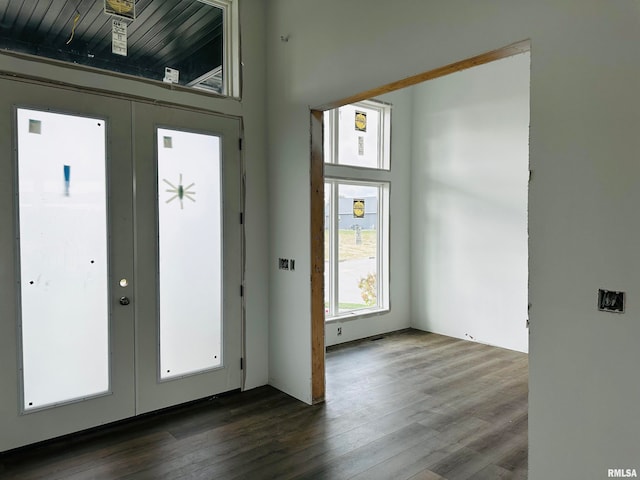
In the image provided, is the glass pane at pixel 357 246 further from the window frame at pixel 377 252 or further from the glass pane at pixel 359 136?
the glass pane at pixel 359 136

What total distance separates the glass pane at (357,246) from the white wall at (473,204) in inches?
27.4

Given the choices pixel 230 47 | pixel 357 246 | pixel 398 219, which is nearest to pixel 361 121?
pixel 398 219

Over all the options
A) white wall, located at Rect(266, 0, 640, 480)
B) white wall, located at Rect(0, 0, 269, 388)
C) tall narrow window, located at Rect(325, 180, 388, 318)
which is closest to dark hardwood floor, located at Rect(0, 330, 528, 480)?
white wall, located at Rect(0, 0, 269, 388)

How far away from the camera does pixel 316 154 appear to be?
3572 millimetres

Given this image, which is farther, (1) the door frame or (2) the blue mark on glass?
(1) the door frame

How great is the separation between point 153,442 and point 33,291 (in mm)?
1322

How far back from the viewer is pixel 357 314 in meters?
5.57

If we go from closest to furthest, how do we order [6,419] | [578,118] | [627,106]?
[627,106] < [578,118] < [6,419]

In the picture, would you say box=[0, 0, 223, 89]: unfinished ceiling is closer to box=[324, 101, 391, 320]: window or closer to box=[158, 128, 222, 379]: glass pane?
box=[158, 128, 222, 379]: glass pane

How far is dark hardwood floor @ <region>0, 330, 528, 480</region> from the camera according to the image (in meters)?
2.56

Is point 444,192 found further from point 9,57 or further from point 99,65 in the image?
point 9,57

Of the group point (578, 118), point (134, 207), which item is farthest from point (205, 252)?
point (578, 118)

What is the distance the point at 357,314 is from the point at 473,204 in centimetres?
208

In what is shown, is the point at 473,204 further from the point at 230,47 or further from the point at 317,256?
the point at 230,47
